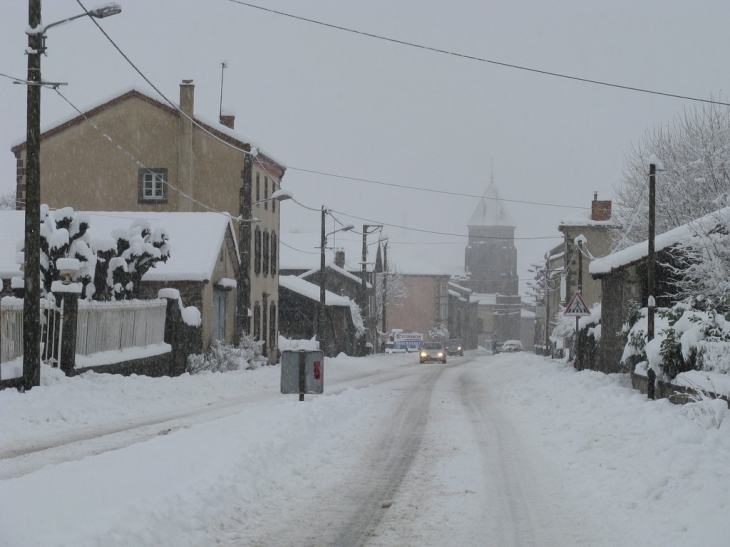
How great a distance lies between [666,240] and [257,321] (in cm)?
2561

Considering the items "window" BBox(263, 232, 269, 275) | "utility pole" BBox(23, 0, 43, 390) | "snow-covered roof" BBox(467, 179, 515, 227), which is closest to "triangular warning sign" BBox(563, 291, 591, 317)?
"utility pole" BBox(23, 0, 43, 390)

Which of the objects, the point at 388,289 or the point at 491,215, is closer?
the point at 388,289

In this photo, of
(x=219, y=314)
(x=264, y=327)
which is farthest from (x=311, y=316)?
(x=219, y=314)

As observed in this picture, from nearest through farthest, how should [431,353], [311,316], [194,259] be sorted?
[194,259]
[431,353]
[311,316]

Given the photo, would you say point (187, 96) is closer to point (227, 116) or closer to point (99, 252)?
point (227, 116)

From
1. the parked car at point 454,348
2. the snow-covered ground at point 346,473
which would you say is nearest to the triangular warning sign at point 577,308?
the snow-covered ground at point 346,473

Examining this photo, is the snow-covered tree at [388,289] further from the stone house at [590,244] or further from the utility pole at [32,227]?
the utility pole at [32,227]

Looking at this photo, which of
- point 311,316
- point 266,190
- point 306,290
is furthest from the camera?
point 311,316

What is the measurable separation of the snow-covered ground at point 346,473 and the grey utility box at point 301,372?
46 centimetres

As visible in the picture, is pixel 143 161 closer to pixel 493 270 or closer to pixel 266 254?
pixel 266 254

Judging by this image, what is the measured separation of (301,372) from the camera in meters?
17.0

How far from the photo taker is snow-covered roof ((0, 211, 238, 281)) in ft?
97.6

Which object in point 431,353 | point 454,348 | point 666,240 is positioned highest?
point 666,240

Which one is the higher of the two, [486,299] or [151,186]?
[151,186]
